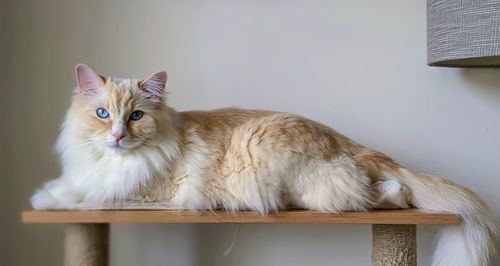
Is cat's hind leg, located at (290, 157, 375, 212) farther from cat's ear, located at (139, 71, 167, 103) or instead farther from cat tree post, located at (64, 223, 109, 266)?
cat tree post, located at (64, 223, 109, 266)

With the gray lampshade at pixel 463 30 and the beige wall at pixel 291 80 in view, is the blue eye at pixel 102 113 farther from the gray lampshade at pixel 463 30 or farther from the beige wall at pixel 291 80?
the gray lampshade at pixel 463 30

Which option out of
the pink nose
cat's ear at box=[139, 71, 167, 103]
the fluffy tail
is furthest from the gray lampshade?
the pink nose

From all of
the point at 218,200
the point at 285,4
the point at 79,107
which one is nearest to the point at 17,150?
the point at 79,107

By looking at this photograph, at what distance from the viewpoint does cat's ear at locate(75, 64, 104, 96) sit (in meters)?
1.15

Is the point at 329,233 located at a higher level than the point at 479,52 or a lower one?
lower

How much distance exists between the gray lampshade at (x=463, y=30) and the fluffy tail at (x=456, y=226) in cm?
32

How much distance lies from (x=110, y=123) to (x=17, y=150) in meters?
0.57

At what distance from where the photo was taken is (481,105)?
5.31 feet

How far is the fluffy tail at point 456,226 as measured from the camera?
1.20m

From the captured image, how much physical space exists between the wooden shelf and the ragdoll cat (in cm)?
2

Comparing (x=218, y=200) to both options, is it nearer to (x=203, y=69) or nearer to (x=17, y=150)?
(x=203, y=69)

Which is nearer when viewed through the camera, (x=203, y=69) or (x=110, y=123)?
(x=110, y=123)

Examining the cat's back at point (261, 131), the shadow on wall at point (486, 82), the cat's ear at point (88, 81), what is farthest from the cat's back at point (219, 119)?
the shadow on wall at point (486, 82)

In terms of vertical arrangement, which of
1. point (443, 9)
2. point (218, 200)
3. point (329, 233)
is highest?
point (443, 9)
